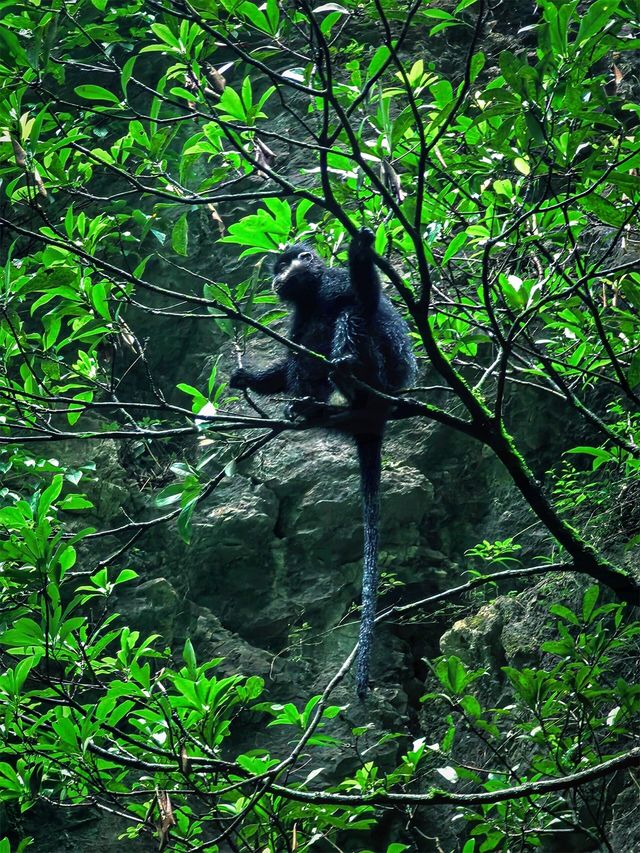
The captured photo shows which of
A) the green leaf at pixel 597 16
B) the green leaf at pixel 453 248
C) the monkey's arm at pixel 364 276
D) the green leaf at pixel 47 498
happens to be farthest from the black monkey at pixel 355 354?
the green leaf at pixel 47 498

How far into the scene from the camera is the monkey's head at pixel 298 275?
16.0ft

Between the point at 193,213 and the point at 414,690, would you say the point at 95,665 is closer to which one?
the point at 414,690

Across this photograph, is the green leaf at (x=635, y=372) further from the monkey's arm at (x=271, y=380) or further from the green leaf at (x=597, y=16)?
the monkey's arm at (x=271, y=380)

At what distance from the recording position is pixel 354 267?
A: 3.52 m

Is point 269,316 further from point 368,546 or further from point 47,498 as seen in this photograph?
point 47,498

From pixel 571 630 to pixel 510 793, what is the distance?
3.01 m

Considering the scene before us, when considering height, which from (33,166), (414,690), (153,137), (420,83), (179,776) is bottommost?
(414,690)

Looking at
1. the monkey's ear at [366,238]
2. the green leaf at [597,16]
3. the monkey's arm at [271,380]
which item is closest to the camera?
the green leaf at [597,16]

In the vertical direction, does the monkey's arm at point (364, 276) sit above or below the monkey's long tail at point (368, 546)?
above

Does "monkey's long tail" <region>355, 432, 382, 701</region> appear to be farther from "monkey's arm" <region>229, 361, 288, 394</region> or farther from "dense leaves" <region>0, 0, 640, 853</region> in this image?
"monkey's arm" <region>229, 361, 288, 394</region>

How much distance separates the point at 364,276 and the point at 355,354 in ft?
1.56

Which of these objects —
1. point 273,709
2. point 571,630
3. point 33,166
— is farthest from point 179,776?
point 571,630

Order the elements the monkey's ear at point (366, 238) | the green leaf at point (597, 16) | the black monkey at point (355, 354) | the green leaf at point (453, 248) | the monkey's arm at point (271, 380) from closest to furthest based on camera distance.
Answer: the green leaf at point (597, 16)
the monkey's ear at point (366, 238)
the green leaf at point (453, 248)
the black monkey at point (355, 354)
the monkey's arm at point (271, 380)

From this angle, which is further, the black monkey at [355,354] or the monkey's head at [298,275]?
the monkey's head at [298,275]
